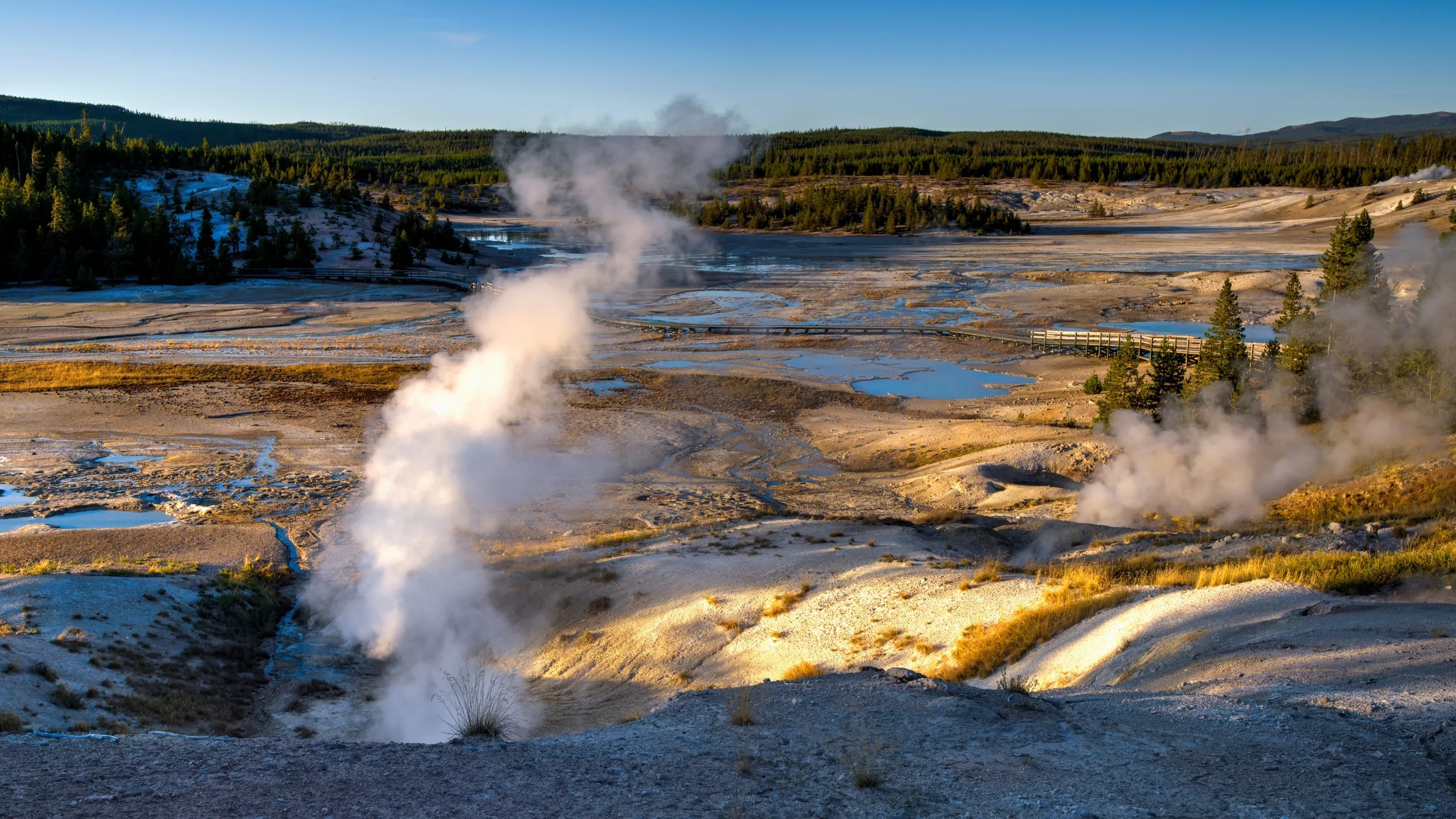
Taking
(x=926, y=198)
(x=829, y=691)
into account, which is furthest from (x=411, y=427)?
(x=926, y=198)

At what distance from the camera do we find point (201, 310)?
226ft

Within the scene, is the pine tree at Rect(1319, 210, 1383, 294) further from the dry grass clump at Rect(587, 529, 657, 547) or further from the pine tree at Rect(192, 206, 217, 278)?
the pine tree at Rect(192, 206, 217, 278)

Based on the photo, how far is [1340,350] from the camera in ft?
87.8

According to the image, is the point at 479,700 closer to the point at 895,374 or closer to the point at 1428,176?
the point at 895,374

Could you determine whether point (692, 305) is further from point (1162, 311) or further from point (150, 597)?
point (150, 597)

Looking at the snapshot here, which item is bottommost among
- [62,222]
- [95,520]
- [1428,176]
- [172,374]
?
[95,520]

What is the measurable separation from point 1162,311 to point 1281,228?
58744 mm

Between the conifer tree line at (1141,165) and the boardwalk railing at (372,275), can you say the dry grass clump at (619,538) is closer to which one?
the boardwalk railing at (372,275)

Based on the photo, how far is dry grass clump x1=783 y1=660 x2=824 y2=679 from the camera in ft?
45.6

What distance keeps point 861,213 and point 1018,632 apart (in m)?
116

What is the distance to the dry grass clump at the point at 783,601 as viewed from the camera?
1722cm

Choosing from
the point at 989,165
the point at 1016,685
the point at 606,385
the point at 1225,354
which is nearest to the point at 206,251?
the point at 606,385

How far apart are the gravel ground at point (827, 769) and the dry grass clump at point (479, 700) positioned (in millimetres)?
3104

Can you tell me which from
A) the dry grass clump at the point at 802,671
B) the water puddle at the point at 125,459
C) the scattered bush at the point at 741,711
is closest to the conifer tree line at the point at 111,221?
the water puddle at the point at 125,459
